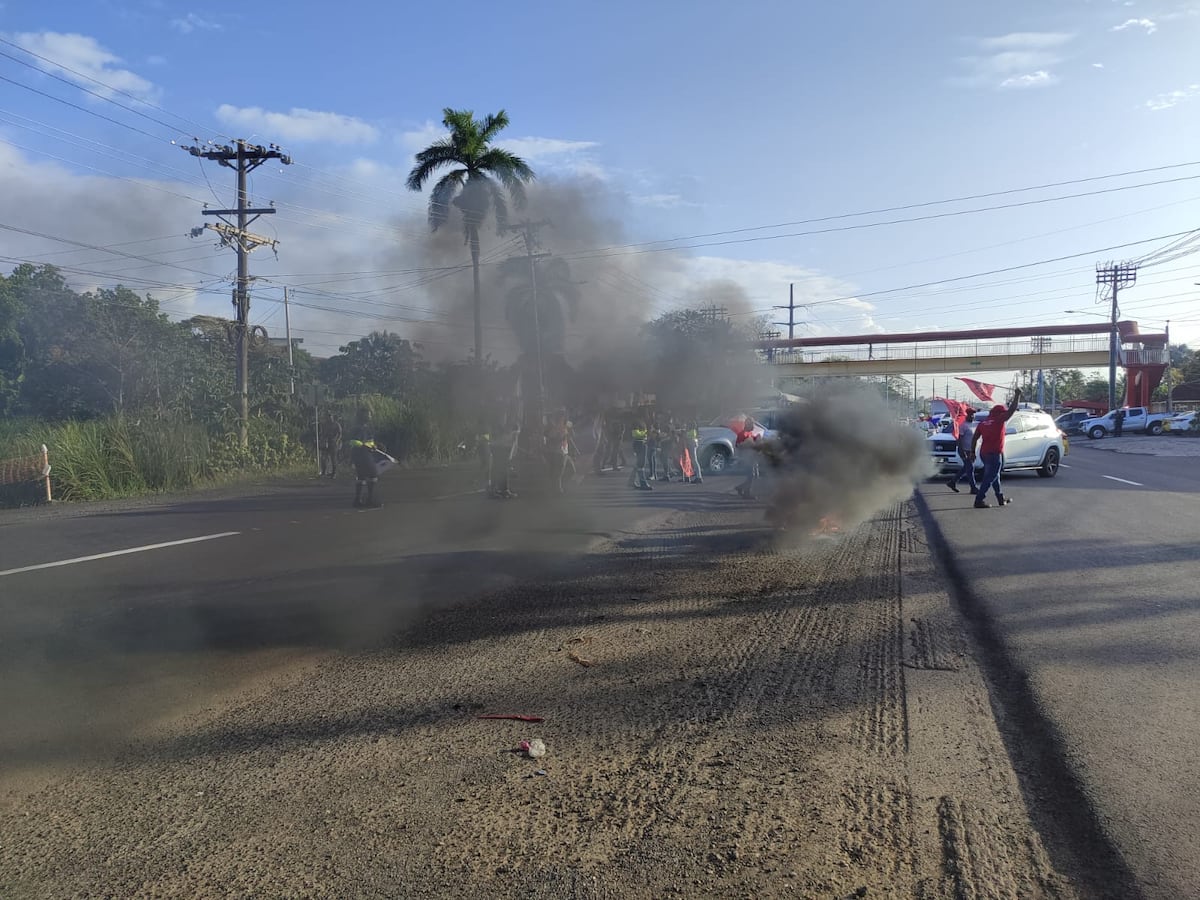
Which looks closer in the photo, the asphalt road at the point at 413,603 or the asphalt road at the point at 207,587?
the asphalt road at the point at 413,603

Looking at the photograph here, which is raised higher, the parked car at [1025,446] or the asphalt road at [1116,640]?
the parked car at [1025,446]

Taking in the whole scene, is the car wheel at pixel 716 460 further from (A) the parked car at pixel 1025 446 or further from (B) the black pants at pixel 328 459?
(B) the black pants at pixel 328 459

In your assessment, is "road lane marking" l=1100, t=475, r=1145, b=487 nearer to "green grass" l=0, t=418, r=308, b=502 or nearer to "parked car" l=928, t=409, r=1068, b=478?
"parked car" l=928, t=409, r=1068, b=478

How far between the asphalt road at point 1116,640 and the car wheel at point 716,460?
27.2ft

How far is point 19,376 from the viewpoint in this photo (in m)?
25.4

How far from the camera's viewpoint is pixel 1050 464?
18031mm

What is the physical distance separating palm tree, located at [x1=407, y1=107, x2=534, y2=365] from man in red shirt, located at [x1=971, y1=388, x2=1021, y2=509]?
66.0 feet

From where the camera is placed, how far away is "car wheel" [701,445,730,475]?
20.7m

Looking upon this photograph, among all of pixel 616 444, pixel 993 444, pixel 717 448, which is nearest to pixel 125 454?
pixel 616 444

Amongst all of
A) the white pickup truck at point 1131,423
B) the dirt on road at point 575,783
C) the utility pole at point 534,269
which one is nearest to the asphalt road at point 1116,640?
the dirt on road at point 575,783

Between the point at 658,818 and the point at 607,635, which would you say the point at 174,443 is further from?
→ the point at 658,818

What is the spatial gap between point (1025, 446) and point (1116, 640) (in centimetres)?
1325

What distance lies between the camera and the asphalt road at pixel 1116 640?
10.2 ft

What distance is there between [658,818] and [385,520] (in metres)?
9.58
